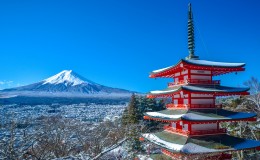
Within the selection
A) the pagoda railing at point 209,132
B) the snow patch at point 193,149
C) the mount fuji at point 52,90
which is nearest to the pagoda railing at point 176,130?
the pagoda railing at point 209,132

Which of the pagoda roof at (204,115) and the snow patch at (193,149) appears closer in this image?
the snow patch at (193,149)

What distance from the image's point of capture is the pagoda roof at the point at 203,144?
1302 centimetres

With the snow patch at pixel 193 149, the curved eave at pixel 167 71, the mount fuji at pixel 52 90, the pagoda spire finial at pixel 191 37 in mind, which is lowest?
the snow patch at pixel 193 149

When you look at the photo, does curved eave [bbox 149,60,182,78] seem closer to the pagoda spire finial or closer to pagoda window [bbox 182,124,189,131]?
the pagoda spire finial

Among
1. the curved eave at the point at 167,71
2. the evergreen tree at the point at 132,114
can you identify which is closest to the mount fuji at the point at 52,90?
the evergreen tree at the point at 132,114

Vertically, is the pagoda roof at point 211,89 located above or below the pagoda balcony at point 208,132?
above

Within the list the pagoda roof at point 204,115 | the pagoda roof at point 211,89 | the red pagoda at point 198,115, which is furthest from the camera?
the pagoda roof at point 211,89

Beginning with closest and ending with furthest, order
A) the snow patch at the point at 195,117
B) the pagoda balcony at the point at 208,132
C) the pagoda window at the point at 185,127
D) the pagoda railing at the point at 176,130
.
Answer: the snow patch at the point at 195,117 < the pagoda balcony at the point at 208,132 < the pagoda railing at the point at 176,130 < the pagoda window at the point at 185,127

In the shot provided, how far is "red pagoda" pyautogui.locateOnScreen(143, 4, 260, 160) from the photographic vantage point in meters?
13.4

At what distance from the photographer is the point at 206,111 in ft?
48.5

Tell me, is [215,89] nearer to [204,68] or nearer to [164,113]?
[204,68]

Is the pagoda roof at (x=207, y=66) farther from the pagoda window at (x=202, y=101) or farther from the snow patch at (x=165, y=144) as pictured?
the snow patch at (x=165, y=144)

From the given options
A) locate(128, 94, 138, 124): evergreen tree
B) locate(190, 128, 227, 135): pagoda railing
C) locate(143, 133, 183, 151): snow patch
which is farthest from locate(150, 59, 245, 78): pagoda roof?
locate(128, 94, 138, 124): evergreen tree

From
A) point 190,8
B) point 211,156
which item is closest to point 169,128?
point 211,156
